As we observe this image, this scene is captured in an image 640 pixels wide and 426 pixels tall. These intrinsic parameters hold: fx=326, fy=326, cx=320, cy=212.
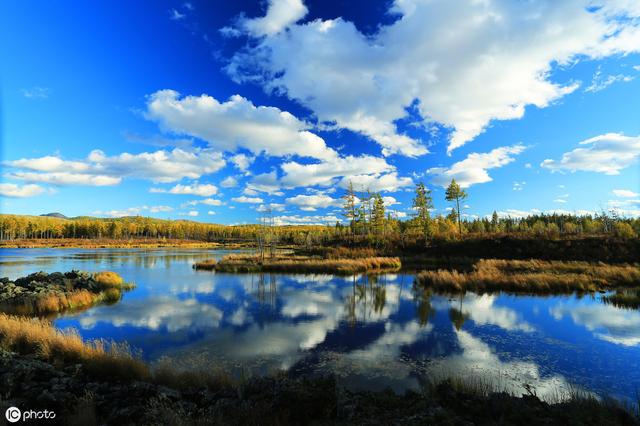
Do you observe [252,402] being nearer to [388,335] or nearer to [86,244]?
[388,335]

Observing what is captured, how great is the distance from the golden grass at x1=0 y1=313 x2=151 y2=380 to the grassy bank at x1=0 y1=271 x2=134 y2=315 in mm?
7535

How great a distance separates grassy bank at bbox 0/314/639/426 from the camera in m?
6.26

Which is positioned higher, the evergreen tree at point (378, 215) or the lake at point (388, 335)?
the evergreen tree at point (378, 215)

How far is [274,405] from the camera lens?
259 inches

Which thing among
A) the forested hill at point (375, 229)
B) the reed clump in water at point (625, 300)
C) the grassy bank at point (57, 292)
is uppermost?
the forested hill at point (375, 229)

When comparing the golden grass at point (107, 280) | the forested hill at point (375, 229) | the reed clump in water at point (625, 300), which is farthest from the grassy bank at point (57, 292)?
the forested hill at point (375, 229)

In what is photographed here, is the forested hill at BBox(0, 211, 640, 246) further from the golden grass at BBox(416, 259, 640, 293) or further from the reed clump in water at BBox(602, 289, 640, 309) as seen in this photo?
the reed clump in water at BBox(602, 289, 640, 309)

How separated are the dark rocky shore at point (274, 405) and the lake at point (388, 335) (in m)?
1.97

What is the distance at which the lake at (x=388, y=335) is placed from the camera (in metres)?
10.4

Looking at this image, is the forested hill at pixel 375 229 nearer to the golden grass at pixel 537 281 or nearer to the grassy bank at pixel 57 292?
the golden grass at pixel 537 281

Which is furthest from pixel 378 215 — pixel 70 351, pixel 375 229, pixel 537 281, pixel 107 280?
pixel 70 351

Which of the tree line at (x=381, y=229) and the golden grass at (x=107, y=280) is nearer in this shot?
the golden grass at (x=107, y=280)

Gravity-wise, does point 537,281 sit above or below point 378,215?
below

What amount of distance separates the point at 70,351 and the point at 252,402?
7771 mm
